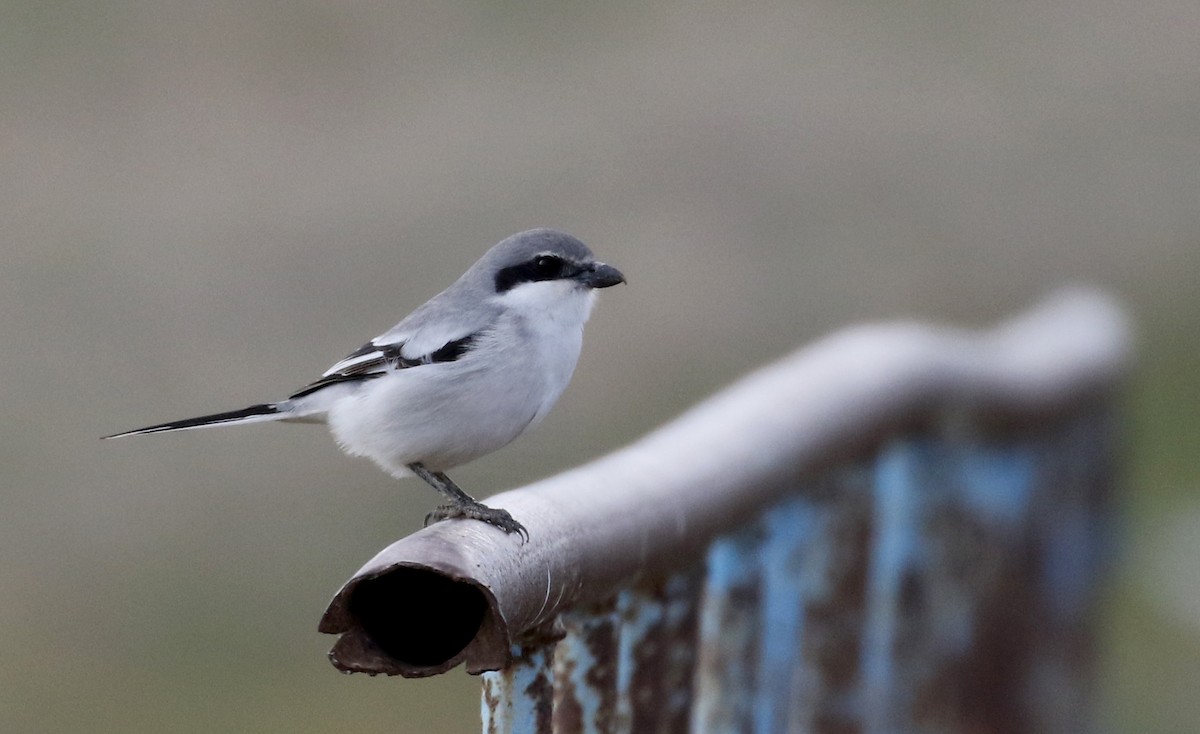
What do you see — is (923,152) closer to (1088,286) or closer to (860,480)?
(1088,286)

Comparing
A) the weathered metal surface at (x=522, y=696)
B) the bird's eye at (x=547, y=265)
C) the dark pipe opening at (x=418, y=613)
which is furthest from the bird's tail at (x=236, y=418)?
the dark pipe opening at (x=418, y=613)

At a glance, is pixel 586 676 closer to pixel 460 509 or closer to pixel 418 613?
pixel 418 613

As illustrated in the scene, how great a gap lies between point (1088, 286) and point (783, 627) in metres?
10.4

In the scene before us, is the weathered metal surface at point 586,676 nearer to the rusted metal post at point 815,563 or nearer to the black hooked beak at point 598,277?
the rusted metal post at point 815,563

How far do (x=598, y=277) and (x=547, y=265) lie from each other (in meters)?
0.12

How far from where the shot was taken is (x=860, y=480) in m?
3.49

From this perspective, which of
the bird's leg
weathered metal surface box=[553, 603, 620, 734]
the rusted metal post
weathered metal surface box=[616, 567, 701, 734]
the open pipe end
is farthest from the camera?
weathered metal surface box=[616, 567, 701, 734]

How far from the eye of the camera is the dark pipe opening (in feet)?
5.71

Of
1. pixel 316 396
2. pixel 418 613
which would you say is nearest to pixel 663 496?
pixel 418 613

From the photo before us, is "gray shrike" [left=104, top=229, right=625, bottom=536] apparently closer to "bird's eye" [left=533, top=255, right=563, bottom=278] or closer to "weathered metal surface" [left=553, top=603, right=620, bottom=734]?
"bird's eye" [left=533, top=255, right=563, bottom=278]

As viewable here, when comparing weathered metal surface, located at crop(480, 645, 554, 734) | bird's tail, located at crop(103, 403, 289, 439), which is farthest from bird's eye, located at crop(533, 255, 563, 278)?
weathered metal surface, located at crop(480, 645, 554, 734)

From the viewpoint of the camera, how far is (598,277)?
11.8ft

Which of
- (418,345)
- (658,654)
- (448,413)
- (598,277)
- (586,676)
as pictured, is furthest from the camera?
(598,277)

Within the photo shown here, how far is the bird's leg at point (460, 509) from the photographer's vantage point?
208 centimetres
